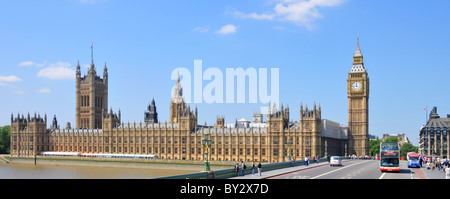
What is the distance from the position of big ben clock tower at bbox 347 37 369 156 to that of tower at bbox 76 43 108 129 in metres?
91.0

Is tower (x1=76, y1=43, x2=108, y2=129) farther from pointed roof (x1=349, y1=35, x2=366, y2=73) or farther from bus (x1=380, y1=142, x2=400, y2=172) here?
bus (x1=380, y1=142, x2=400, y2=172)

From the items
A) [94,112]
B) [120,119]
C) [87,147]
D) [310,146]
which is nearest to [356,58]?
[310,146]

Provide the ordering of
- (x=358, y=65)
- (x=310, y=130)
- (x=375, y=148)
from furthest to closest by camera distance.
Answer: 1. (x=375, y=148)
2. (x=358, y=65)
3. (x=310, y=130)

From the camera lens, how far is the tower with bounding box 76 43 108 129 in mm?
172000

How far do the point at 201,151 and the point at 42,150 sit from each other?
60406mm

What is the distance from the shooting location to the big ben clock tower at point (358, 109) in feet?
406

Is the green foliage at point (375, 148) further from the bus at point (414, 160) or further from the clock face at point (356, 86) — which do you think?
the bus at point (414, 160)

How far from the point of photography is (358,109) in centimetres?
12500

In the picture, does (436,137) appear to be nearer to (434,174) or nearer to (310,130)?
(310,130)

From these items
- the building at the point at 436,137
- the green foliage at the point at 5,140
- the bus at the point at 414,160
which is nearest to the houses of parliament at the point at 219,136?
the green foliage at the point at 5,140

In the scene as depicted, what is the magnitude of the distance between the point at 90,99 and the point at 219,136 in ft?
231

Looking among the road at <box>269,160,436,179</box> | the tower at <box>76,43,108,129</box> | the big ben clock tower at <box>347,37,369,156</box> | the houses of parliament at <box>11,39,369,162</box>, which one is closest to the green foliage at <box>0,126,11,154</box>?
the houses of parliament at <box>11,39,369,162</box>

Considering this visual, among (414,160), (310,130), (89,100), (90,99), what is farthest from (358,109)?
(89,100)
